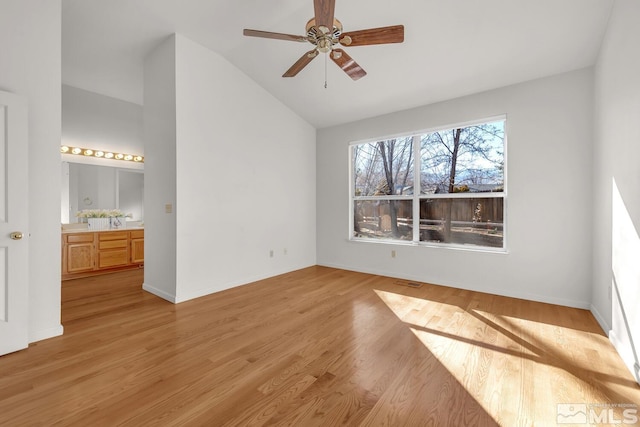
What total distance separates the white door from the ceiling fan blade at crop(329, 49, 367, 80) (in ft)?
8.38

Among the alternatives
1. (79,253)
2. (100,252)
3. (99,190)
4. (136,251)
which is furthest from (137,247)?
(99,190)

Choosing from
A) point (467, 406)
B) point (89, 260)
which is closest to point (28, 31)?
point (89, 260)

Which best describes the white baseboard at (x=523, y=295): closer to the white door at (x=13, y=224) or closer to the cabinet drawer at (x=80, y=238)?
the white door at (x=13, y=224)

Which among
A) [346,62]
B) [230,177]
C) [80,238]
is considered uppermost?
[346,62]

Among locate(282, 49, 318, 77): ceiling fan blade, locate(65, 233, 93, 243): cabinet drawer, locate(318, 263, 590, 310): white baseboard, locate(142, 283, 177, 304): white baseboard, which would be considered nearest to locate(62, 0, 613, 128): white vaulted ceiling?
locate(282, 49, 318, 77): ceiling fan blade

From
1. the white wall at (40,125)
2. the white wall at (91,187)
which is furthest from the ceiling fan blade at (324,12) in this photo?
the white wall at (91,187)

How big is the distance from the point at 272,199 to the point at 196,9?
2606mm

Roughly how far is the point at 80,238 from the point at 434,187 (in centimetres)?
561

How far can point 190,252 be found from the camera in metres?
3.44

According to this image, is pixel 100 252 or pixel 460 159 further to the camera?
pixel 100 252

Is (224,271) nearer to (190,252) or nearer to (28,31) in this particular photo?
(190,252)

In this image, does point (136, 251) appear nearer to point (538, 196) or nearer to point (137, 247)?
point (137, 247)

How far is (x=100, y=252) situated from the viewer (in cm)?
458

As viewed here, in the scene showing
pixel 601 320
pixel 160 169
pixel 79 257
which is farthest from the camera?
pixel 79 257
